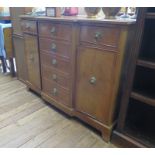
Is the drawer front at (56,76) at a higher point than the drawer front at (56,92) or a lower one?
higher

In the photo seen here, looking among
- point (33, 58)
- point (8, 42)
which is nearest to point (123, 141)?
point (33, 58)

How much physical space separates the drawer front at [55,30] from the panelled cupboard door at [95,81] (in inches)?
6.7

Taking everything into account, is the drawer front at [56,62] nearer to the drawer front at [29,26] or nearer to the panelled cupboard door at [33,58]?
the panelled cupboard door at [33,58]

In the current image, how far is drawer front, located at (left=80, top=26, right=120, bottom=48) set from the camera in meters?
1.09

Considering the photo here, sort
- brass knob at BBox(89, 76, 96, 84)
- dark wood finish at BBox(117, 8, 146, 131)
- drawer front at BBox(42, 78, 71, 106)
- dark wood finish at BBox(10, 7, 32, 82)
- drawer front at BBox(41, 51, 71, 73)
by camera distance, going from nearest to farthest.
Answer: dark wood finish at BBox(117, 8, 146, 131) → brass knob at BBox(89, 76, 96, 84) → drawer front at BBox(41, 51, 71, 73) → drawer front at BBox(42, 78, 71, 106) → dark wood finish at BBox(10, 7, 32, 82)

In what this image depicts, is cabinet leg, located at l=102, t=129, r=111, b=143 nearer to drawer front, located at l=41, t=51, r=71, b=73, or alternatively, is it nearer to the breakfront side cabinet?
the breakfront side cabinet

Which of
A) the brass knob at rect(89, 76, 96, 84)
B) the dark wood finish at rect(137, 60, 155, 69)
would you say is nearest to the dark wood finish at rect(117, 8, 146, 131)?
the dark wood finish at rect(137, 60, 155, 69)

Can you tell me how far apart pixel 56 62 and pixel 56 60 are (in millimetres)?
19

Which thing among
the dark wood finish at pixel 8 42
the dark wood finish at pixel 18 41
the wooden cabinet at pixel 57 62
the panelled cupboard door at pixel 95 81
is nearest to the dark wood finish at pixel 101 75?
the panelled cupboard door at pixel 95 81

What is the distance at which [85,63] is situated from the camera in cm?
133

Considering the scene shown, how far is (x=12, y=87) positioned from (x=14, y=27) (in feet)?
2.59

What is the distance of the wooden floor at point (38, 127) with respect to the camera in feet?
4.45

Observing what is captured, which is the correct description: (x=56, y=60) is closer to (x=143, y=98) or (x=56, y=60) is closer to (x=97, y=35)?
(x=97, y=35)

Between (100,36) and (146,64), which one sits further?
(100,36)
